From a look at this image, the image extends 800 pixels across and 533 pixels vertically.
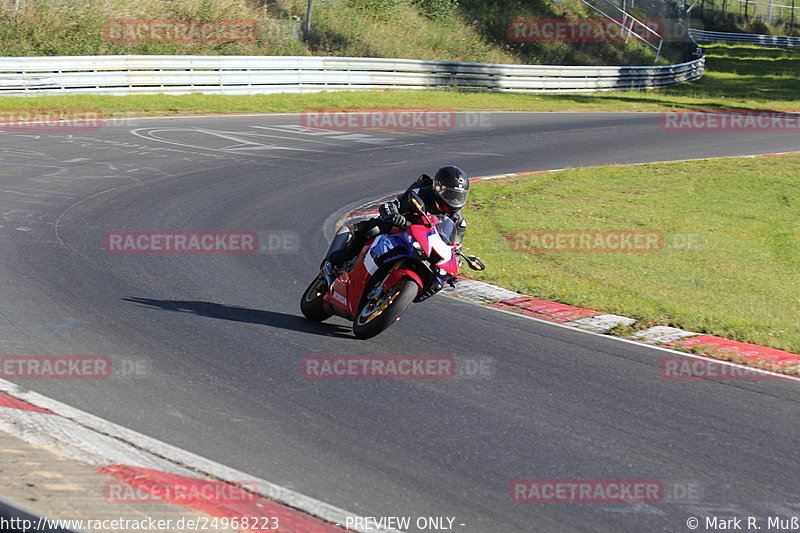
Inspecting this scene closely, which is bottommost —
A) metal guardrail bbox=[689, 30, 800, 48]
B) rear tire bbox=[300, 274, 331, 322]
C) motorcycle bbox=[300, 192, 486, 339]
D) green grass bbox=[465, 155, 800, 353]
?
green grass bbox=[465, 155, 800, 353]

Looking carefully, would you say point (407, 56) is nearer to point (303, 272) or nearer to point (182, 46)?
point (182, 46)

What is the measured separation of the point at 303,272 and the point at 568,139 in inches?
634

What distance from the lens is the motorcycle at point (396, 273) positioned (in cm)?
817

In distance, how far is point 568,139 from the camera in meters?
26.2

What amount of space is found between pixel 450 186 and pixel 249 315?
258 cm

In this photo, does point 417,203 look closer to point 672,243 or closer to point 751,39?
point 672,243

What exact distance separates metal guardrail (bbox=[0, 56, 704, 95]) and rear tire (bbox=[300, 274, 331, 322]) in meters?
19.0

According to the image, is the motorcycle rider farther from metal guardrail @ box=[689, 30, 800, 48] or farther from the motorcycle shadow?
metal guardrail @ box=[689, 30, 800, 48]

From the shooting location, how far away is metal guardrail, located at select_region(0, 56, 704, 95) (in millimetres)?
25828

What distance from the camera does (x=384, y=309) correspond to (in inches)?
328

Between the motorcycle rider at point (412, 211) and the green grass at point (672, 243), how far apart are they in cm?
318

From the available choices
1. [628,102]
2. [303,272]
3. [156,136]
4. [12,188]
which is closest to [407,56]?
[628,102]

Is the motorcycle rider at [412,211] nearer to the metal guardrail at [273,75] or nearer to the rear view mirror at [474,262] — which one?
the rear view mirror at [474,262]

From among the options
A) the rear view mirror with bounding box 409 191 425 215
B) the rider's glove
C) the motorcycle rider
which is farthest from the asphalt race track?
the rear view mirror with bounding box 409 191 425 215
